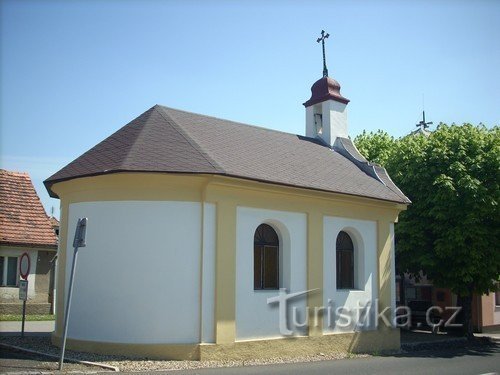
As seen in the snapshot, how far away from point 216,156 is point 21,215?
13796 mm

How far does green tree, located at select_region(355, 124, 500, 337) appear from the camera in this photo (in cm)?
1825

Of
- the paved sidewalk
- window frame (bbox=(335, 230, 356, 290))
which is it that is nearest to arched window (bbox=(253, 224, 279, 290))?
window frame (bbox=(335, 230, 356, 290))

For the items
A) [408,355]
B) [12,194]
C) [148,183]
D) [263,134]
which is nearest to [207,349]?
[148,183]

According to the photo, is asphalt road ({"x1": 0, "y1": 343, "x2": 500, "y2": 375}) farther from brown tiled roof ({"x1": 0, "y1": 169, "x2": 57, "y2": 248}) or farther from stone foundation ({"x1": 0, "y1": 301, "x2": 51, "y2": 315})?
brown tiled roof ({"x1": 0, "y1": 169, "x2": 57, "y2": 248})

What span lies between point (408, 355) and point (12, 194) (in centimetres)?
1879

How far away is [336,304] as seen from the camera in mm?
16109

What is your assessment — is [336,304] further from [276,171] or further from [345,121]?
[345,121]

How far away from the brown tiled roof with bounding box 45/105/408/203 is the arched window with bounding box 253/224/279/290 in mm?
1613

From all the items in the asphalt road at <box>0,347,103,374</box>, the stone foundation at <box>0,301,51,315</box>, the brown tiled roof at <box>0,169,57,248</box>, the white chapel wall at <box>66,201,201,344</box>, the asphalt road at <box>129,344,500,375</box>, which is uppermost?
the brown tiled roof at <box>0,169,57,248</box>

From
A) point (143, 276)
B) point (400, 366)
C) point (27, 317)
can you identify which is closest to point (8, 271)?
point (27, 317)

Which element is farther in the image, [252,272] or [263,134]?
[263,134]

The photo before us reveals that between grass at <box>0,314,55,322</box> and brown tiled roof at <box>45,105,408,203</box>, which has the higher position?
brown tiled roof at <box>45,105,408,203</box>

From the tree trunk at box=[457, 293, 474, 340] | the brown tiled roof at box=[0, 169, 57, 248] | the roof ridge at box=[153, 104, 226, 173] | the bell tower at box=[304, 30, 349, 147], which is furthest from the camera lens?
the brown tiled roof at box=[0, 169, 57, 248]

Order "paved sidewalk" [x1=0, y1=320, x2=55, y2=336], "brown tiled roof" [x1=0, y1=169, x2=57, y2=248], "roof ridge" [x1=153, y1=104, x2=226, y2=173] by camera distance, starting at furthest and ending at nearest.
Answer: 1. "brown tiled roof" [x1=0, y1=169, x2=57, y2=248]
2. "paved sidewalk" [x1=0, y1=320, x2=55, y2=336]
3. "roof ridge" [x1=153, y1=104, x2=226, y2=173]
